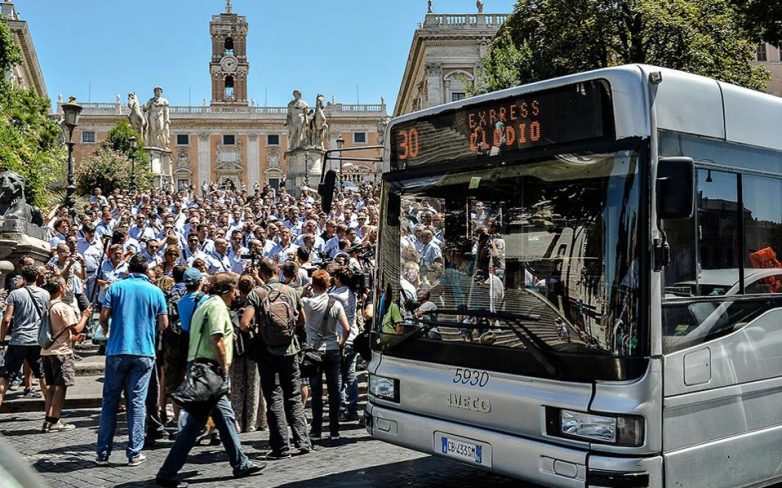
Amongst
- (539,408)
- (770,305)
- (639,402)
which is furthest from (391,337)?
(770,305)

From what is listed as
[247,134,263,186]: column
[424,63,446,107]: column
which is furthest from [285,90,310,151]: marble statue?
[247,134,263,186]: column

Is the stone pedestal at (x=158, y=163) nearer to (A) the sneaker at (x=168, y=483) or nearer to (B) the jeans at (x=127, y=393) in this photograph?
(B) the jeans at (x=127, y=393)

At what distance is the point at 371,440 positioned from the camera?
845 cm

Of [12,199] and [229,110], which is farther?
[229,110]

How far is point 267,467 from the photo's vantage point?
7277 millimetres

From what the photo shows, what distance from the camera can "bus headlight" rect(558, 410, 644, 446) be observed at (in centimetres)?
457

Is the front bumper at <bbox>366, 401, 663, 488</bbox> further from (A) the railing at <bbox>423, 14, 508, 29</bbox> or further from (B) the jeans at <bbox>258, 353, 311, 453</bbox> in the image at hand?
(A) the railing at <bbox>423, 14, 508, 29</bbox>

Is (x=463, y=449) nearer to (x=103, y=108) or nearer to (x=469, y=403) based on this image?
(x=469, y=403)

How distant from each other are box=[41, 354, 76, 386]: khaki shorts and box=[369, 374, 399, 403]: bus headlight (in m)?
4.02

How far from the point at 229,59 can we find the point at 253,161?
20.3m

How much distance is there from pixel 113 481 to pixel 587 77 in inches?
199

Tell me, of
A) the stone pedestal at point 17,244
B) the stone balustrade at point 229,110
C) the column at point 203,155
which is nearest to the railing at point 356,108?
the stone balustrade at point 229,110

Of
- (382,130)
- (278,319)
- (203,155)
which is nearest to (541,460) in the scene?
(278,319)

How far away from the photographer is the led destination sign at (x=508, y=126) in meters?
5.01
